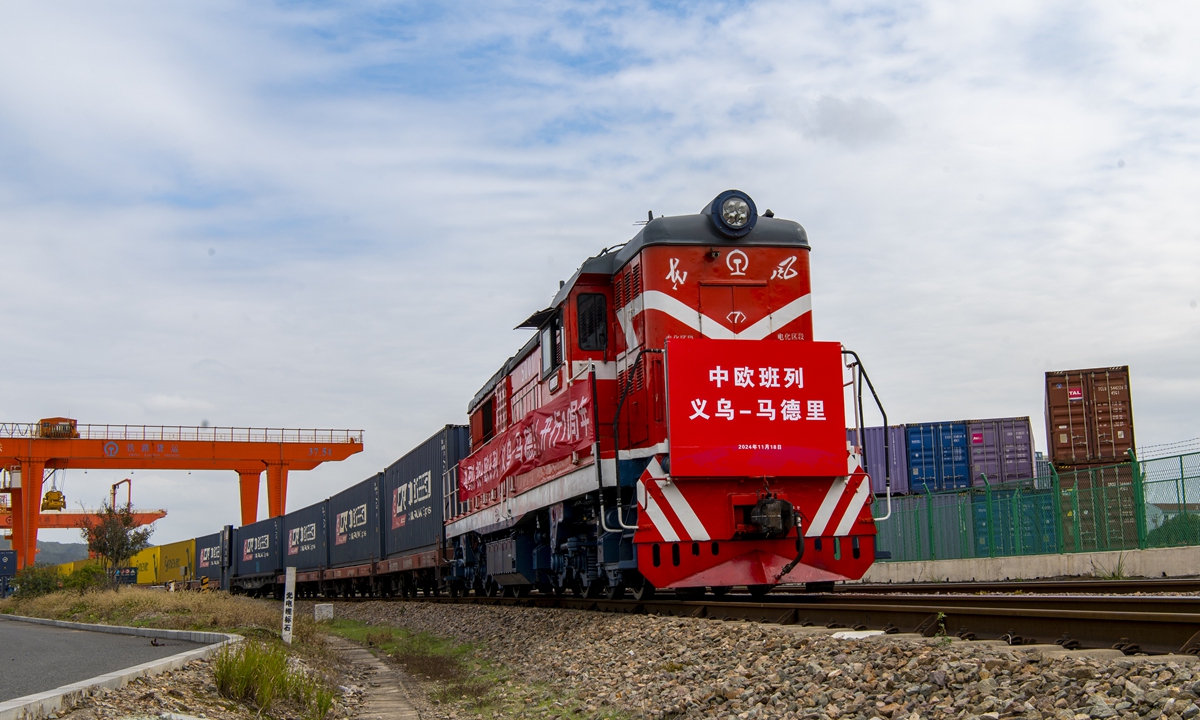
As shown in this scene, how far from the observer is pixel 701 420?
9.74 meters

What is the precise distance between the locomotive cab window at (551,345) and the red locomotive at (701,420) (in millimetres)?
50

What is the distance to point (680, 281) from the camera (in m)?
10.5

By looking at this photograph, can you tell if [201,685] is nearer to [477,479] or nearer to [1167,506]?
[477,479]

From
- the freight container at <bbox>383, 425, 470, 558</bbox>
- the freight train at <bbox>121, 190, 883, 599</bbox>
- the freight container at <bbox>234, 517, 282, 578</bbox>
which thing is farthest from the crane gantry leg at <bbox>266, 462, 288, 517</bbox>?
the freight train at <bbox>121, 190, 883, 599</bbox>

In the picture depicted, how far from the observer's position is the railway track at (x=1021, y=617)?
517 centimetres

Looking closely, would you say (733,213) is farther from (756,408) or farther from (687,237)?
(756,408)

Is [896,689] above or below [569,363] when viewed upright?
below

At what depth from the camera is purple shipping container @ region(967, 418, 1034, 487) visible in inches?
1161

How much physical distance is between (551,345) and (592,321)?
43.3 inches

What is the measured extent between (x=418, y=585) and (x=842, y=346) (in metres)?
15.1

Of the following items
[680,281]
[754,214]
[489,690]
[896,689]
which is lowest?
[489,690]

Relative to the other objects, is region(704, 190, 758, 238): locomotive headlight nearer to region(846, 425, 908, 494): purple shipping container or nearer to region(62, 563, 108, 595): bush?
region(846, 425, 908, 494): purple shipping container

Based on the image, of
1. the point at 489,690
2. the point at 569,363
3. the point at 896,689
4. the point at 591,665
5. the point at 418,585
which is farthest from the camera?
the point at 418,585

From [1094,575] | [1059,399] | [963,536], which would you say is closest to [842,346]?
[1094,575]
